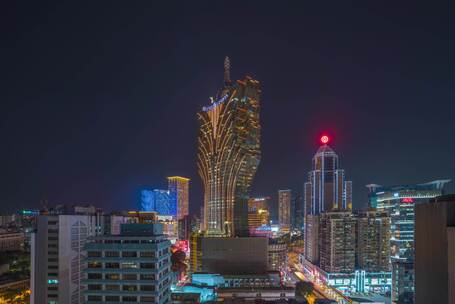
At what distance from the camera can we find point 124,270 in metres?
31.5

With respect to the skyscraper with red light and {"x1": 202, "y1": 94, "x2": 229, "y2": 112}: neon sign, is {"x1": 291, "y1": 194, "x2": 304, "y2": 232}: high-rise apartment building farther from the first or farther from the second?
{"x1": 202, "y1": 94, "x2": 229, "y2": 112}: neon sign

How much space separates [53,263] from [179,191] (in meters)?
129

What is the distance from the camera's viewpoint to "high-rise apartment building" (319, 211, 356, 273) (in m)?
77.4

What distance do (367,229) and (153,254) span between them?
62.3 m

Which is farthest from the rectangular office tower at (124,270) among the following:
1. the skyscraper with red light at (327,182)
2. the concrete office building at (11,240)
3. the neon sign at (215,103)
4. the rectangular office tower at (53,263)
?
the skyscraper with red light at (327,182)

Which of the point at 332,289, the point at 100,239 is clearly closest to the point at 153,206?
the point at 332,289

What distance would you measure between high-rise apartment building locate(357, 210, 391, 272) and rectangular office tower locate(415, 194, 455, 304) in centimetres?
6910

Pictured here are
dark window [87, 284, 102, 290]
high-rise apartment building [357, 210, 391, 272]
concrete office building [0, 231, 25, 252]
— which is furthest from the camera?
concrete office building [0, 231, 25, 252]

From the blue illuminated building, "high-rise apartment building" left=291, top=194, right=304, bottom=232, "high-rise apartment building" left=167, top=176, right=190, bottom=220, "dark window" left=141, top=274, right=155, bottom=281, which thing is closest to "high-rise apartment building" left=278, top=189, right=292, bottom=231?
"high-rise apartment building" left=291, top=194, right=304, bottom=232

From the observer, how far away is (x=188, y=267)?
88.7 meters

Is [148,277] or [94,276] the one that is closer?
[148,277]

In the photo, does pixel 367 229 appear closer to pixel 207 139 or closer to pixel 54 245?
pixel 207 139

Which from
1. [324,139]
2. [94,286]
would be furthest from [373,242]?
[94,286]

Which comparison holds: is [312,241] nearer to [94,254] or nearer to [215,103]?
[215,103]
